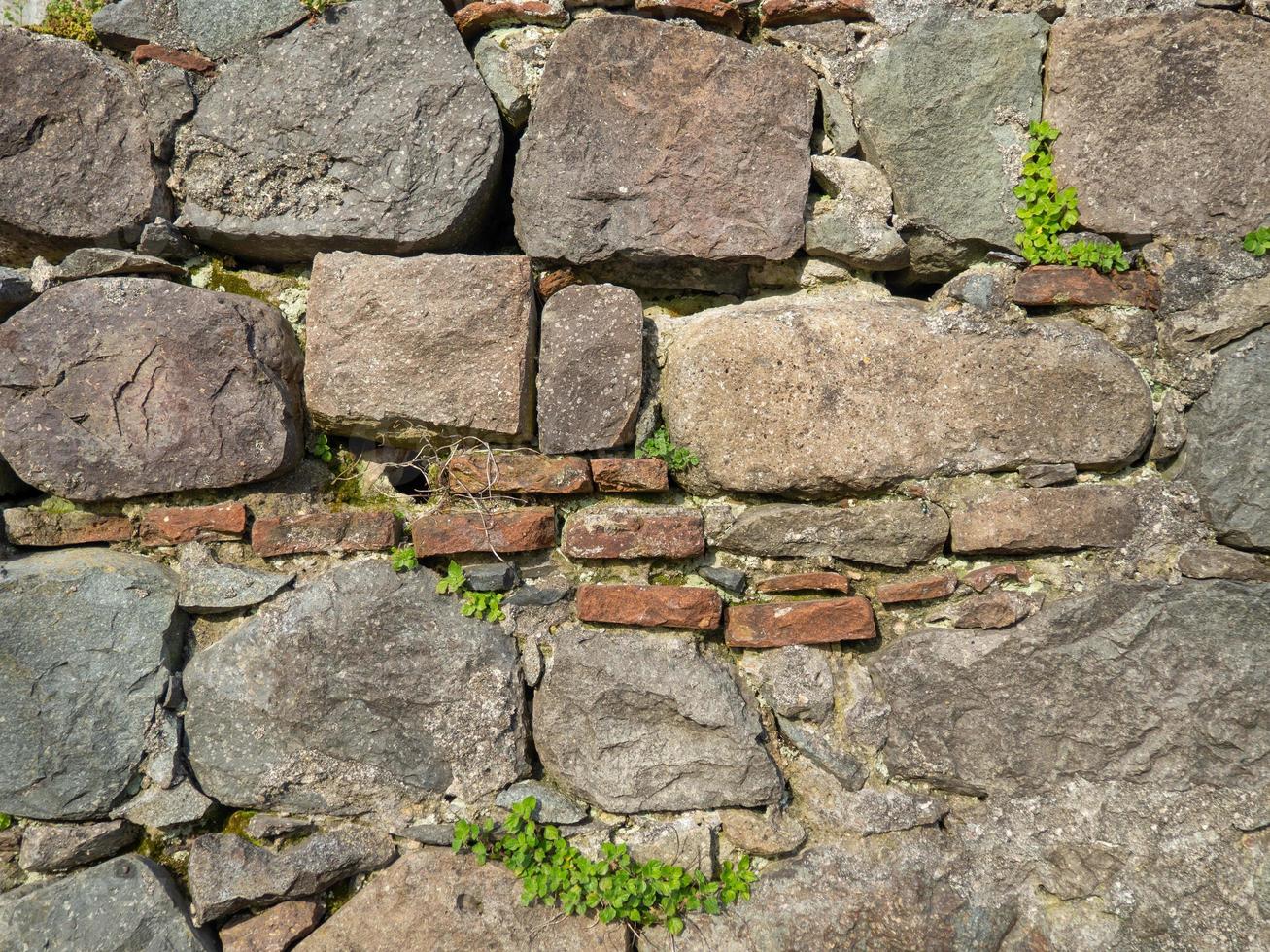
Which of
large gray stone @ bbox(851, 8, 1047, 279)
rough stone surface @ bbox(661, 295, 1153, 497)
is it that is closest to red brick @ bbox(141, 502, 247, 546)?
rough stone surface @ bbox(661, 295, 1153, 497)

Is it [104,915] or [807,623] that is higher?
[807,623]

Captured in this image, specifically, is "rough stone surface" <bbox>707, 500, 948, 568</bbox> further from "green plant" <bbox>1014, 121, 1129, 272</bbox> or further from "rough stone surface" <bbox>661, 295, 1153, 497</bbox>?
"green plant" <bbox>1014, 121, 1129, 272</bbox>

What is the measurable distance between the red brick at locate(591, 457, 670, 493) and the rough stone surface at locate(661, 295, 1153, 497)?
4.2 inches

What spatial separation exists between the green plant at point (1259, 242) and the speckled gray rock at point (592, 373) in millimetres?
1367

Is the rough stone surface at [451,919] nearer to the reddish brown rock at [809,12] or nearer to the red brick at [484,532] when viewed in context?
the red brick at [484,532]

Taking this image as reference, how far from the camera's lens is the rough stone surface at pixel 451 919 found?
5.56 ft

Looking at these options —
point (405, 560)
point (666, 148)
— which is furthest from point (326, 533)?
point (666, 148)

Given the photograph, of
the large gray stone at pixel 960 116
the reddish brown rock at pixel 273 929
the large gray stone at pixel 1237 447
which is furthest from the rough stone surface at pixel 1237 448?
the reddish brown rock at pixel 273 929

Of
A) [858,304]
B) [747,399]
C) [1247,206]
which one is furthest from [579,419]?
[1247,206]

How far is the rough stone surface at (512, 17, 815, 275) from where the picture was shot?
1858 mm

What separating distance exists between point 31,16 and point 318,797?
6.54 ft

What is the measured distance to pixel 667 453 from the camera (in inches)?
72.7

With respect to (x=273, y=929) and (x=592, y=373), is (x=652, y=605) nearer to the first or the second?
(x=592, y=373)

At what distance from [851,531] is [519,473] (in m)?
0.76
